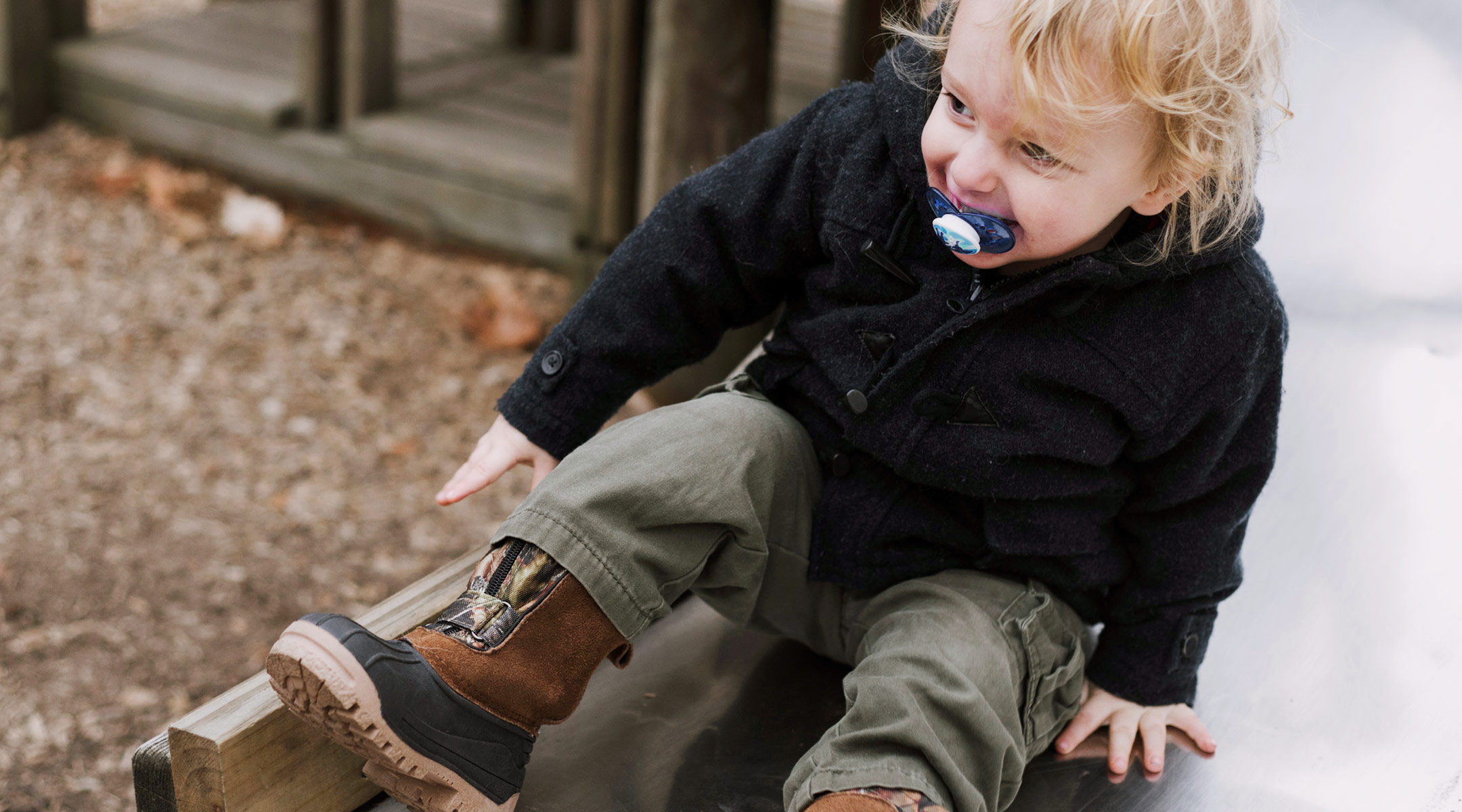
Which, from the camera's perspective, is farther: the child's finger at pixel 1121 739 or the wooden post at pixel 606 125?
the wooden post at pixel 606 125

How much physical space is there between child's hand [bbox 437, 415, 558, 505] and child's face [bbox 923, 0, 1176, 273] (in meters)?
0.46

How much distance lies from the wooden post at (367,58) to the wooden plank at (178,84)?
21cm

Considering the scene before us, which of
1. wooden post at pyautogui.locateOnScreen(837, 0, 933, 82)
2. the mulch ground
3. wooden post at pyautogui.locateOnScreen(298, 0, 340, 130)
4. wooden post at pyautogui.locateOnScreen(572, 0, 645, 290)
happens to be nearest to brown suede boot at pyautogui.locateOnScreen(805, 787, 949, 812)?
the mulch ground

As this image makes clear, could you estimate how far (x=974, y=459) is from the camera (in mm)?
1174

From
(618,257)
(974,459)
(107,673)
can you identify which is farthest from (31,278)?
(974,459)

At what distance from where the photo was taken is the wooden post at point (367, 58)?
340 centimetres

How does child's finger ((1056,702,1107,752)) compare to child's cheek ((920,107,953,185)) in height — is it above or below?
below

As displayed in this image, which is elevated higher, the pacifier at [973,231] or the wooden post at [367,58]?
the pacifier at [973,231]

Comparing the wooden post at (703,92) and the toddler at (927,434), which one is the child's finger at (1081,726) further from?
the wooden post at (703,92)

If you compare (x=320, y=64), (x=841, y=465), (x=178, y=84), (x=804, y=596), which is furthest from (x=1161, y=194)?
(x=178, y=84)

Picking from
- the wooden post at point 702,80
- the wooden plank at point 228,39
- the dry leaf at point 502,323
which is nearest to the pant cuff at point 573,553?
the wooden post at point 702,80

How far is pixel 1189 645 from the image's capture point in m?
1.28

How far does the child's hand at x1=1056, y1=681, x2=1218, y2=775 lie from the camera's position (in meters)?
1.28

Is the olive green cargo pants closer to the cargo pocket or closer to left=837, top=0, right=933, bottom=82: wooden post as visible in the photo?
the cargo pocket
